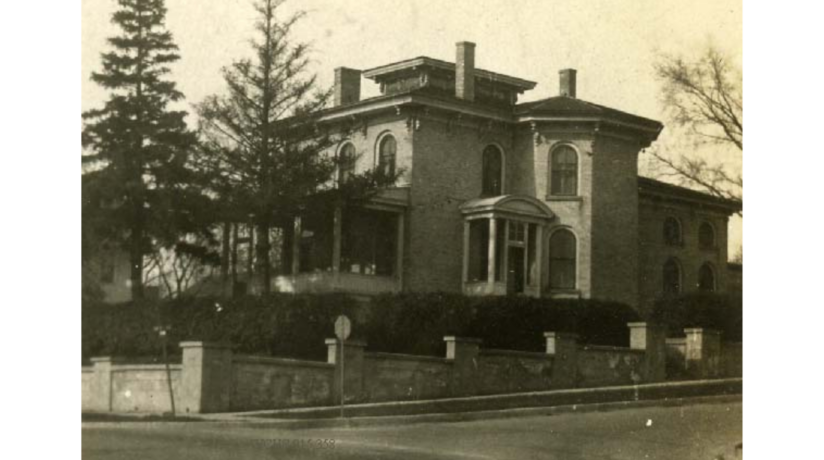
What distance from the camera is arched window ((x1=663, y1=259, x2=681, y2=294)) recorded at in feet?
36.3

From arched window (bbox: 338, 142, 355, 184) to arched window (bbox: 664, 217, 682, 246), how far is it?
2.93m

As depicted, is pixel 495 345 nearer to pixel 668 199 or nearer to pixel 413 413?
pixel 413 413

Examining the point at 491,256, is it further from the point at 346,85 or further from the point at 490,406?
the point at 346,85

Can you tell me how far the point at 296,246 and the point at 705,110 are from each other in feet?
12.4

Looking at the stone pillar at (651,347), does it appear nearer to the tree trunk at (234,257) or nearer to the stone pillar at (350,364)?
the stone pillar at (350,364)

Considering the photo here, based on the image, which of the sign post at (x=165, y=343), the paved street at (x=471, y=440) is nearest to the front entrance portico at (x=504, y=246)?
the paved street at (x=471, y=440)

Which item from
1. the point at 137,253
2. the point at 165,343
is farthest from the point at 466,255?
the point at 137,253

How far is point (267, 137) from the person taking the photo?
11.2m

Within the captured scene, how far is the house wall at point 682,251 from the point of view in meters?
11.0

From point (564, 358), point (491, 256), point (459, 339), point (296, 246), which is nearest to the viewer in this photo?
point (296, 246)

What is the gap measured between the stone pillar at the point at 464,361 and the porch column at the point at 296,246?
1485mm

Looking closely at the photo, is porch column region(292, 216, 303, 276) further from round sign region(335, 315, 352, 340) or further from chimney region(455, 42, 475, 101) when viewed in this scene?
chimney region(455, 42, 475, 101)

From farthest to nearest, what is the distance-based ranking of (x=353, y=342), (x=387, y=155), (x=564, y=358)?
(x=387, y=155) < (x=564, y=358) < (x=353, y=342)

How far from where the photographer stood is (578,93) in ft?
36.8
